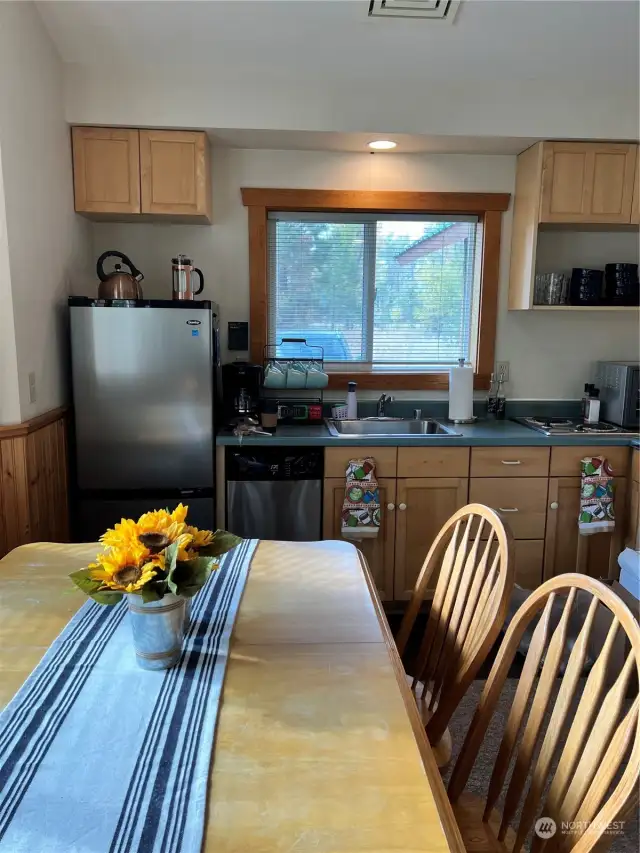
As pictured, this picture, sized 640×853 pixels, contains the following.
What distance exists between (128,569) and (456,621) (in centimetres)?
76

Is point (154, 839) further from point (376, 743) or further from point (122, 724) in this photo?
point (376, 743)

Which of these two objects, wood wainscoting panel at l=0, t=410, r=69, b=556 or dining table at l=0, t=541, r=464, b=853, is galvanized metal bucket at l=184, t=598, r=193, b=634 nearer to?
dining table at l=0, t=541, r=464, b=853

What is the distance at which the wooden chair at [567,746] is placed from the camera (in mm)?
900

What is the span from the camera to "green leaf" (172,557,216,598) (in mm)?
1165

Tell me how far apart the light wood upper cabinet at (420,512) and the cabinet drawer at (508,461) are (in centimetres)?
10

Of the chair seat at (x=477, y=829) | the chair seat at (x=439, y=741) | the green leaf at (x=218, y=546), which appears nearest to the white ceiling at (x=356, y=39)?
the green leaf at (x=218, y=546)

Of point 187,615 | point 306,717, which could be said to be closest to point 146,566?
point 187,615

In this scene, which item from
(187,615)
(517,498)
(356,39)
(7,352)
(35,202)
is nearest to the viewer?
(187,615)

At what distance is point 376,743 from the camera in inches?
40.2

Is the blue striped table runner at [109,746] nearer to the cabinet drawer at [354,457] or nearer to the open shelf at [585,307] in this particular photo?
the cabinet drawer at [354,457]

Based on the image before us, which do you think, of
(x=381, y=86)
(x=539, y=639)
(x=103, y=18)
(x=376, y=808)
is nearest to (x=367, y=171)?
(x=381, y=86)

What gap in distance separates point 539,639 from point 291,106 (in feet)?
8.59

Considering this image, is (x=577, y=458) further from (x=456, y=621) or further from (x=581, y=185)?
(x=456, y=621)

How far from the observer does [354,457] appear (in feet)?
9.74
